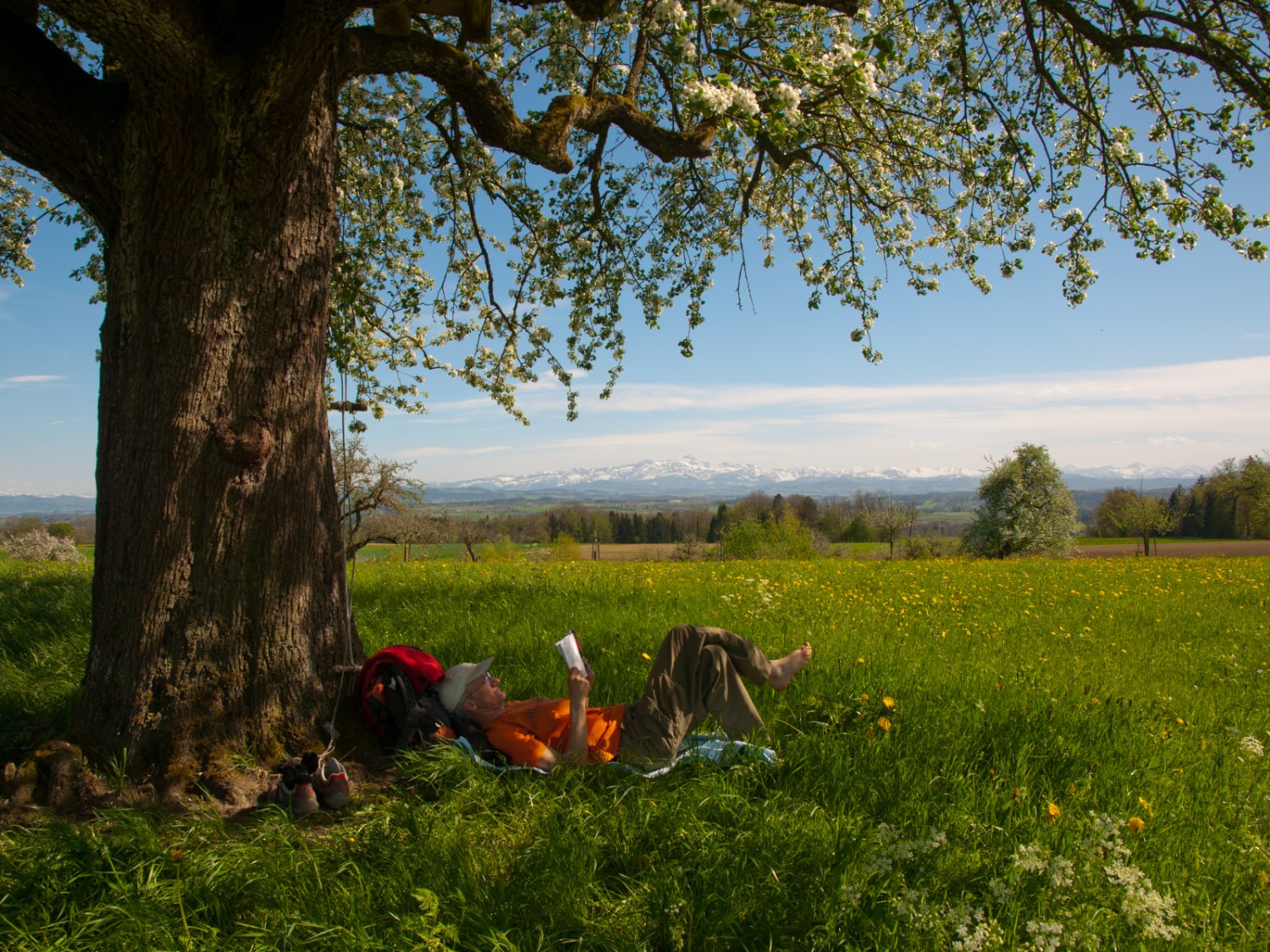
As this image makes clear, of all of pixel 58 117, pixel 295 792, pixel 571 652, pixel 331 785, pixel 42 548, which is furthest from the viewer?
pixel 42 548

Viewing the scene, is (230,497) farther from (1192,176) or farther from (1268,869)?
(1192,176)

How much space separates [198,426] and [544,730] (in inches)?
105

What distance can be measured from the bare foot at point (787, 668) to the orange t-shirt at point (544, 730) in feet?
3.51

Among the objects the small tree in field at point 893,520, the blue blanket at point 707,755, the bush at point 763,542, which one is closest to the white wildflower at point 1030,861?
the blue blanket at point 707,755

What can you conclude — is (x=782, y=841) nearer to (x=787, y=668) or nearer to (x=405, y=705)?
(x=787, y=668)

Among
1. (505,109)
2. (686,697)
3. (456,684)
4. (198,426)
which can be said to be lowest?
(686,697)

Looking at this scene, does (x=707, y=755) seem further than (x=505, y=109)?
No

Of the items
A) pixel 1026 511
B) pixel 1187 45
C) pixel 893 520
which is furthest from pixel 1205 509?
pixel 1187 45

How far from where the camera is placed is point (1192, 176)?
634cm

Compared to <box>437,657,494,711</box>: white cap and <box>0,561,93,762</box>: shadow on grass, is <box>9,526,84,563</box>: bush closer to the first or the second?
<box>0,561,93,762</box>: shadow on grass

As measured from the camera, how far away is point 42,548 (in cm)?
2272

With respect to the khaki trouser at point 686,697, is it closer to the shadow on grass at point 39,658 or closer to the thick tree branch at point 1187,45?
the shadow on grass at point 39,658

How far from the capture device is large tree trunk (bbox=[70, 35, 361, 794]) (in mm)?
4027

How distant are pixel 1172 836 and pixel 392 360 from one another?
33.1 ft
